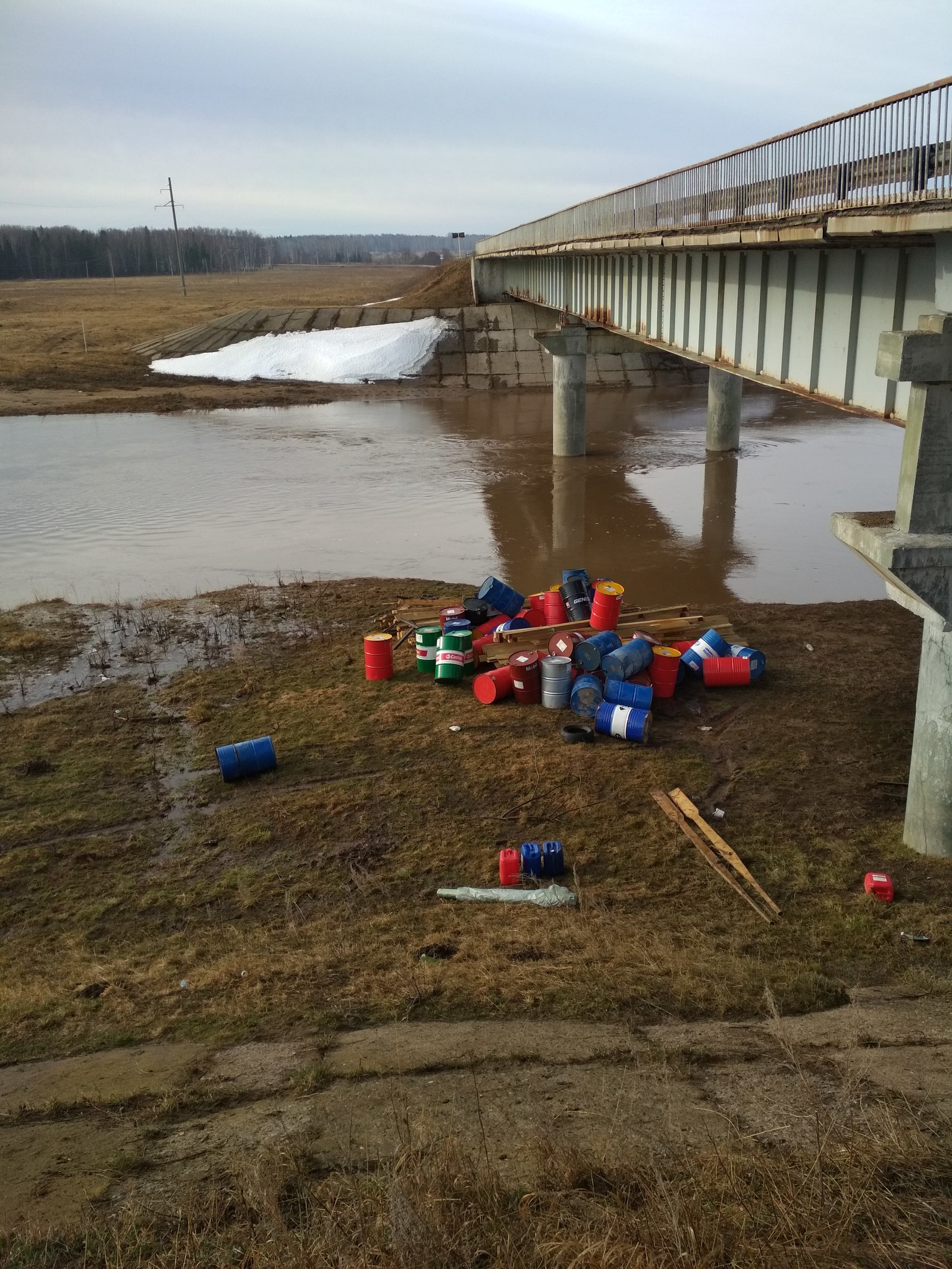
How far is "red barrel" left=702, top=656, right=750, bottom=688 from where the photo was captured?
42.8ft

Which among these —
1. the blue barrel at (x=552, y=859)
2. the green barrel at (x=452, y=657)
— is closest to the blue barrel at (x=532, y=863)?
the blue barrel at (x=552, y=859)

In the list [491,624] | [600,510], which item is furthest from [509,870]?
[600,510]

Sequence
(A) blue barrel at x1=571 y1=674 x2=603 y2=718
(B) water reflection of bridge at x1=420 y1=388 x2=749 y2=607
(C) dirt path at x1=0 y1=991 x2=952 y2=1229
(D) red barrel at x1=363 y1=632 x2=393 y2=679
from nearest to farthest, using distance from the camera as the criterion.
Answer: (C) dirt path at x1=0 y1=991 x2=952 y2=1229 → (A) blue barrel at x1=571 y1=674 x2=603 y2=718 → (D) red barrel at x1=363 y1=632 x2=393 y2=679 → (B) water reflection of bridge at x1=420 y1=388 x2=749 y2=607

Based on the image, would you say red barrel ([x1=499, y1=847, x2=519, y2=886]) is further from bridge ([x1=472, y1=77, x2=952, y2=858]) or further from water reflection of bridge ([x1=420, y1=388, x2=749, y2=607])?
water reflection of bridge ([x1=420, y1=388, x2=749, y2=607])

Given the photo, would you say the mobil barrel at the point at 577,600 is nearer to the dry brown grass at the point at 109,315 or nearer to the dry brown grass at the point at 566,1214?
the dry brown grass at the point at 566,1214

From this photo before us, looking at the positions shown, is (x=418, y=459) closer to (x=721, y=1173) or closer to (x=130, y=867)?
(x=130, y=867)

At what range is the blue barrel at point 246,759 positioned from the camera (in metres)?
11.2

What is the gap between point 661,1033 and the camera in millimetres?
6617

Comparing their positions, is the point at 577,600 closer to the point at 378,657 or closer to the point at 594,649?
the point at 594,649

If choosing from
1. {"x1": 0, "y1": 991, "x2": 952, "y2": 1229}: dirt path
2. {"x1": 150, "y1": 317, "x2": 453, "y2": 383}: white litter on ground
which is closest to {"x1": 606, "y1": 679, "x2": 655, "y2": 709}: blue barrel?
{"x1": 0, "y1": 991, "x2": 952, "y2": 1229}: dirt path

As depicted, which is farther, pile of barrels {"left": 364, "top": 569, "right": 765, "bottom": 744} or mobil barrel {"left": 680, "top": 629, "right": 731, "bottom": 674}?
mobil barrel {"left": 680, "top": 629, "right": 731, "bottom": 674}

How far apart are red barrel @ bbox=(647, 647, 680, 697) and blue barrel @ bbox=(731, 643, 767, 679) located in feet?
3.09

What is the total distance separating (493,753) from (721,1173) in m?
7.08

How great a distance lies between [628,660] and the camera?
41.0 ft
